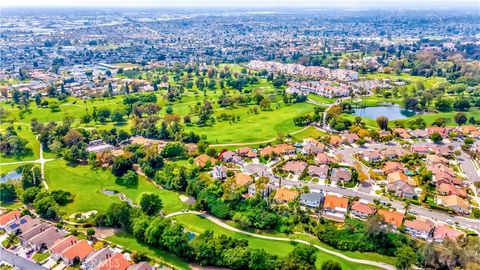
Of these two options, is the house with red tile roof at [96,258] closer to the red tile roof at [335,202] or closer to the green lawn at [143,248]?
the green lawn at [143,248]

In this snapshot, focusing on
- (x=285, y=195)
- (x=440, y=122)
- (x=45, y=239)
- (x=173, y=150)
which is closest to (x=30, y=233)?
(x=45, y=239)

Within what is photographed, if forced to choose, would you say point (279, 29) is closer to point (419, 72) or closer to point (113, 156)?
point (419, 72)

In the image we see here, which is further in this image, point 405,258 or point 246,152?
point 246,152

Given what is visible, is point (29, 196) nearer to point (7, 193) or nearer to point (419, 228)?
point (7, 193)

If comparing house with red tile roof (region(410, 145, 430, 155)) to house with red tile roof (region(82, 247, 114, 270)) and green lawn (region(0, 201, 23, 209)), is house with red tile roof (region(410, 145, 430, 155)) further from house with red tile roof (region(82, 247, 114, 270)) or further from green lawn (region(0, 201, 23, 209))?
green lawn (region(0, 201, 23, 209))

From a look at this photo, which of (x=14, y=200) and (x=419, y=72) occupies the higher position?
(x=419, y=72)

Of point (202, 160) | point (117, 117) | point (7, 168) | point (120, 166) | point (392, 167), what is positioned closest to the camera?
point (392, 167)

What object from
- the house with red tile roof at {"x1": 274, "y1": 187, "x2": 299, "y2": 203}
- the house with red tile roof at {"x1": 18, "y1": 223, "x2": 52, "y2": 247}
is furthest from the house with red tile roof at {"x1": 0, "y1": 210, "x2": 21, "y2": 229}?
the house with red tile roof at {"x1": 274, "y1": 187, "x2": 299, "y2": 203}

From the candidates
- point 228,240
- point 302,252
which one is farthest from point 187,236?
point 302,252
